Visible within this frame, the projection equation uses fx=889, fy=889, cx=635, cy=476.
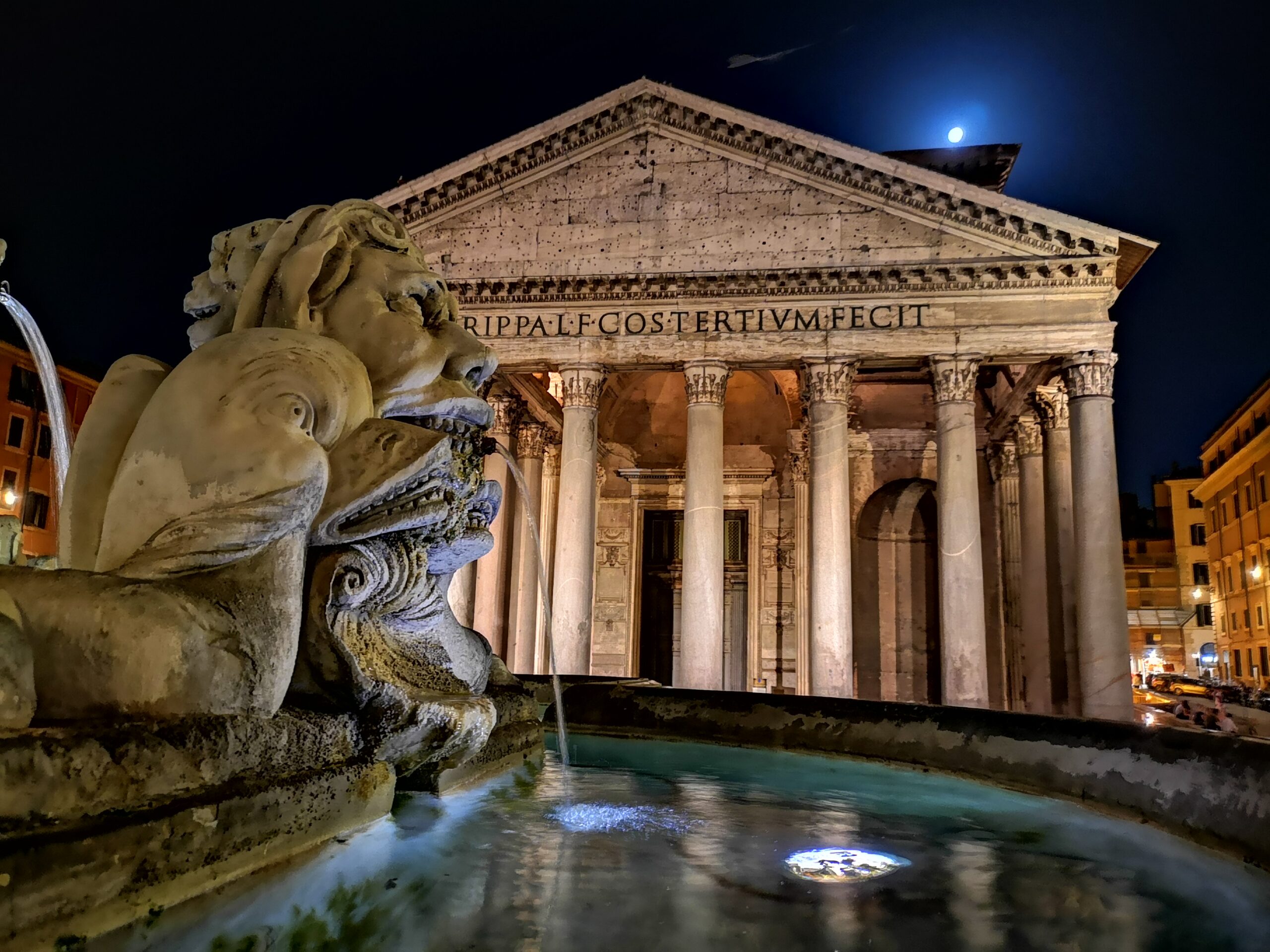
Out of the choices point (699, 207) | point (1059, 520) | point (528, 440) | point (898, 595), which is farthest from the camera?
point (898, 595)

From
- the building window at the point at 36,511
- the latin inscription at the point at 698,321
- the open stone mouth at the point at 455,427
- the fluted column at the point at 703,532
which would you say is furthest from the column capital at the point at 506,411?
the building window at the point at 36,511

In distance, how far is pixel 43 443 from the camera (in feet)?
94.5

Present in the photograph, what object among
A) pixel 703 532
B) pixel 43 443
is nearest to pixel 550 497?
pixel 703 532

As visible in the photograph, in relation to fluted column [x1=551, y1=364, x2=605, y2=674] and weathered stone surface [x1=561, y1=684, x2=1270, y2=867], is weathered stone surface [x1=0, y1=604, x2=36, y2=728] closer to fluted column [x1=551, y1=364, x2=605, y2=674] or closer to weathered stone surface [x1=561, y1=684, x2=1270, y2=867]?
weathered stone surface [x1=561, y1=684, x2=1270, y2=867]

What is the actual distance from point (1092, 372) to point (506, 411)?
1014cm

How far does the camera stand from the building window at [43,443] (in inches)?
1121

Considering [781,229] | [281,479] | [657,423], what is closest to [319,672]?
[281,479]

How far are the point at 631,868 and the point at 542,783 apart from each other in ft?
4.10

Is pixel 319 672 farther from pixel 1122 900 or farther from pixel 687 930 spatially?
pixel 1122 900

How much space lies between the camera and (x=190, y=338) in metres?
2.76

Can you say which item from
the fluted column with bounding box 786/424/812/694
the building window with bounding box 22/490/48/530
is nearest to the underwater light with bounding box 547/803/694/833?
the fluted column with bounding box 786/424/812/694

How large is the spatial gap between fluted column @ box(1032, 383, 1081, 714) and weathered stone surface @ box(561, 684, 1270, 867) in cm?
1199

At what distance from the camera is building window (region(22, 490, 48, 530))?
28.3 meters

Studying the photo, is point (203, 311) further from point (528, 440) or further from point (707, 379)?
point (528, 440)
